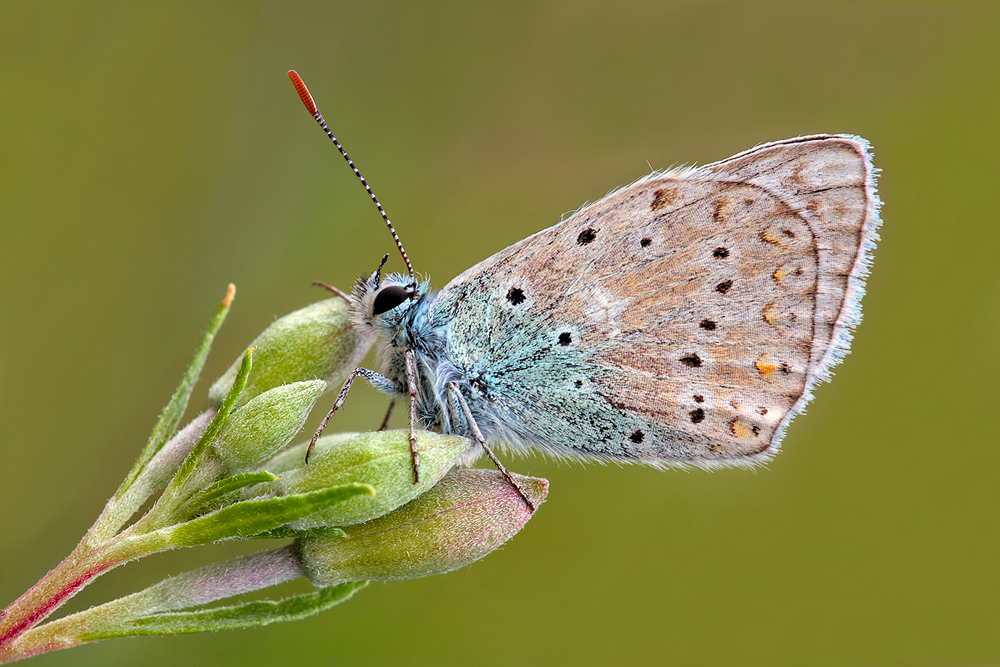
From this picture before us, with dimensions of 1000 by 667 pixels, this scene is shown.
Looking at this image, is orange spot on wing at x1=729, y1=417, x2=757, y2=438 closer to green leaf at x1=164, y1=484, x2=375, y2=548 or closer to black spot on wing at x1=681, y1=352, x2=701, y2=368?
black spot on wing at x1=681, y1=352, x2=701, y2=368

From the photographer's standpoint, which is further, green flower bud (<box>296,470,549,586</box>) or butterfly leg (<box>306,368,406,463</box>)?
butterfly leg (<box>306,368,406,463</box>)

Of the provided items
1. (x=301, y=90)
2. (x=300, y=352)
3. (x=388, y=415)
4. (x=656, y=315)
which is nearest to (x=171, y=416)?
(x=300, y=352)

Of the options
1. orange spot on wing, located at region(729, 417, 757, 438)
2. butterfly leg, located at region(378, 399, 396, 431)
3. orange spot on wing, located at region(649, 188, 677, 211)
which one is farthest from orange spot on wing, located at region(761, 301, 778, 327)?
butterfly leg, located at region(378, 399, 396, 431)

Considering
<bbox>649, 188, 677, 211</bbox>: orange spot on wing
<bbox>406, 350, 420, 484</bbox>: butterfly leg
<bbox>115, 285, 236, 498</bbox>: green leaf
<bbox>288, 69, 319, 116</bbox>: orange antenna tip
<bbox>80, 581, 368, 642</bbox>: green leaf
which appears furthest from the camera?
<bbox>649, 188, 677, 211</bbox>: orange spot on wing

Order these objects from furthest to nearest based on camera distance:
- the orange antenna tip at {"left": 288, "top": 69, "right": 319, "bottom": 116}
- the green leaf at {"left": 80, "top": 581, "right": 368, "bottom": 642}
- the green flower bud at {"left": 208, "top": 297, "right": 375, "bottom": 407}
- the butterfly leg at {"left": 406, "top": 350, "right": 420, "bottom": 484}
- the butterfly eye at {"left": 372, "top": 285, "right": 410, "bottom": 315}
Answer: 1. the butterfly eye at {"left": 372, "top": 285, "right": 410, "bottom": 315}
2. the orange antenna tip at {"left": 288, "top": 69, "right": 319, "bottom": 116}
3. the green flower bud at {"left": 208, "top": 297, "right": 375, "bottom": 407}
4. the butterfly leg at {"left": 406, "top": 350, "right": 420, "bottom": 484}
5. the green leaf at {"left": 80, "top": 581, "right": 368, "bottom": 642}

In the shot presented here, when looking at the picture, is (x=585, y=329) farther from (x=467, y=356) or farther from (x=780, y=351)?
(x=780, y=351)

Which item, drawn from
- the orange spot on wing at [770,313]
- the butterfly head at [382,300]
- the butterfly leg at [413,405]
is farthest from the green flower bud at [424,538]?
the orange spot on wing at [770,313]

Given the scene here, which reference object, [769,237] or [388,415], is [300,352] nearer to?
[388,415]

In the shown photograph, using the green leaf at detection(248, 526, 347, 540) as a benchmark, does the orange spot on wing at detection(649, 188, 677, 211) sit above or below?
above
